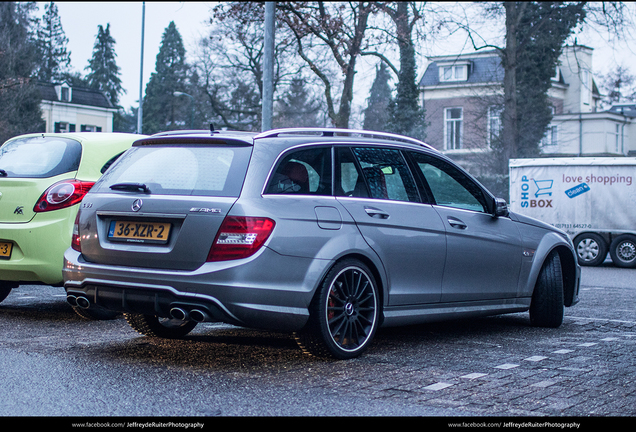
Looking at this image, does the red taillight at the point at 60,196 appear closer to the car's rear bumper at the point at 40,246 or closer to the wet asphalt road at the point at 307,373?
the car's rear bumper at the point at 40,246

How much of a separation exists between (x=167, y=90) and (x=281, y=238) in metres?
79.0

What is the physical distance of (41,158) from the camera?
7.36m

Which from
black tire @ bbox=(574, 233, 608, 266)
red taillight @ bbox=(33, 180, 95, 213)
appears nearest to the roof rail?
red taillight @ bbox=(33, 180, 95, 213)

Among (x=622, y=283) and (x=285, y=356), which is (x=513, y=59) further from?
(x=285, y=356)

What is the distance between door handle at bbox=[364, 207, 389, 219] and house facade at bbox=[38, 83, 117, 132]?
61.9m

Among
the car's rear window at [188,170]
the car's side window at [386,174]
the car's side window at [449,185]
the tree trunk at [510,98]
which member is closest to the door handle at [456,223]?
the car's side window at [449,185]

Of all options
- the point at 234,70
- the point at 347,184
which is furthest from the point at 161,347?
the point at 234,70

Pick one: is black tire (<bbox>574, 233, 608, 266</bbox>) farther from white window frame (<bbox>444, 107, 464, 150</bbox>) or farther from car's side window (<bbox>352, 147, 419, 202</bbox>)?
white window frame (<bbox>444, 107, 464, 150</bbox>)

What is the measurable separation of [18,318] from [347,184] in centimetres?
353

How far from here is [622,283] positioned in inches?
519

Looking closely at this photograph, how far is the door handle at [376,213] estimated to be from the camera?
5.64 m

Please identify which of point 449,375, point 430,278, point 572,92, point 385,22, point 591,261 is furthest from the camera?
point 572,92

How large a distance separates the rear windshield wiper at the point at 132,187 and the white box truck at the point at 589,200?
15.0 meters

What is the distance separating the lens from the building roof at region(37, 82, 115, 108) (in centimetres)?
6569
